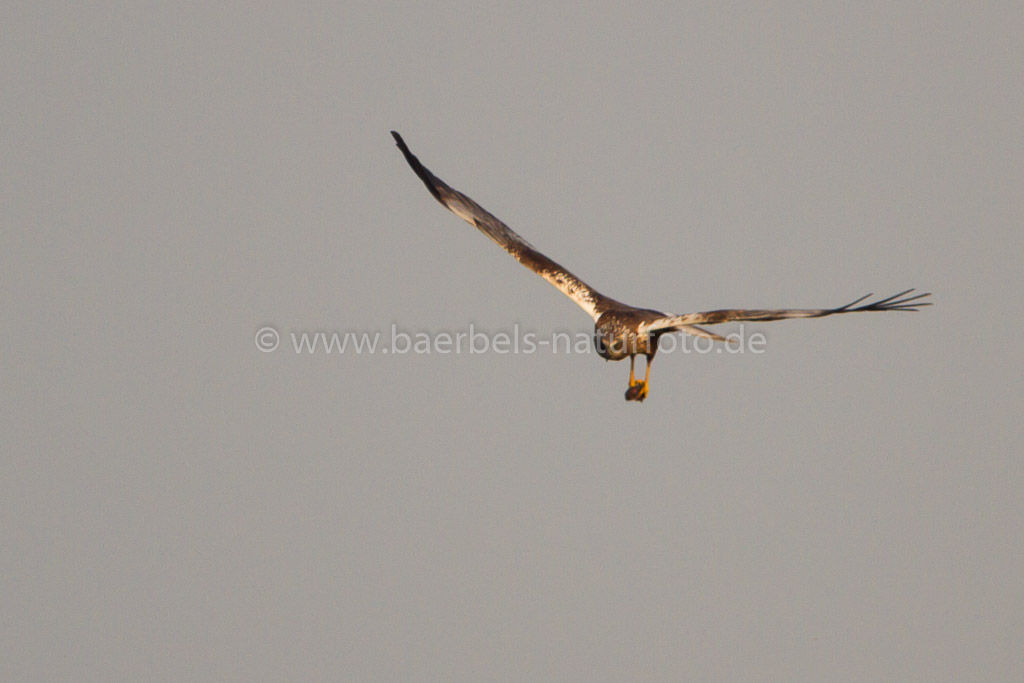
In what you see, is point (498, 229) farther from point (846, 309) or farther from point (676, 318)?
point (846, 309)

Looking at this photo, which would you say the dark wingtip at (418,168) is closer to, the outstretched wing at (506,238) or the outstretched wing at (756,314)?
the outstretched wing at (506,238)

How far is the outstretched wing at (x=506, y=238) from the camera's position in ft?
67.9

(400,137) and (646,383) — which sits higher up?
(400,137)

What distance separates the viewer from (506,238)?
2252 cm

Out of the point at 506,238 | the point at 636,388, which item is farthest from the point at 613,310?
the point at 506,238

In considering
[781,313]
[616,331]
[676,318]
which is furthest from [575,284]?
[781,313]

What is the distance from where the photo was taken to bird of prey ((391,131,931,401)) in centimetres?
1563

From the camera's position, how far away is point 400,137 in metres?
23.0

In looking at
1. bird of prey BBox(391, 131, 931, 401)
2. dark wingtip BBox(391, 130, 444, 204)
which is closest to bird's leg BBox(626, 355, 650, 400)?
bird of prey BBox(391, 131, 931, 401)

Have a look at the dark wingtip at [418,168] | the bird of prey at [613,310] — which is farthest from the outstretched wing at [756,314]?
the dark wingtip at [418,168]

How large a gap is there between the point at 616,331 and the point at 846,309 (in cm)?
450

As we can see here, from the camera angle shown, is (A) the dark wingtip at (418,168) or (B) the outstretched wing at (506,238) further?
(A) the dark wingtip at (418,168)

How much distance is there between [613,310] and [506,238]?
3766 millimetres

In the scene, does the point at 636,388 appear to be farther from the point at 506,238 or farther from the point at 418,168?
the point at 418,168
